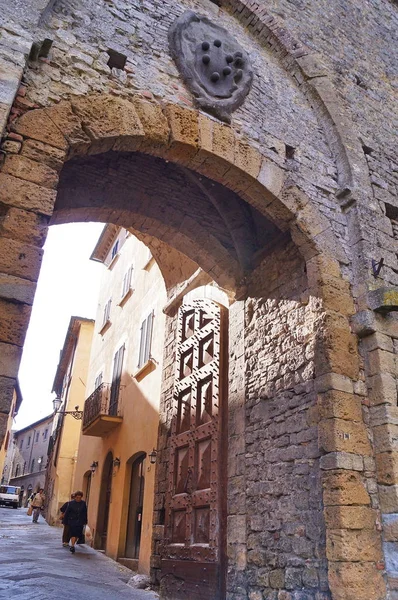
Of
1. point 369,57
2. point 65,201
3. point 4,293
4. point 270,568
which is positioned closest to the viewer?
point 4,293

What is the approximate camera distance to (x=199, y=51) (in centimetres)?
521

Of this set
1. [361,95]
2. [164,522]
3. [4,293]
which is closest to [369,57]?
[361,95]

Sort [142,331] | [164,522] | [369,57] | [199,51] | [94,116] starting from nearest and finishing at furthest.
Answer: [94,116] → [199,51] → [164,522] → [369,57] → [142,331]

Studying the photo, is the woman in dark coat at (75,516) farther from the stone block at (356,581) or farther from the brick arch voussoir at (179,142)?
the brick arch voussoir at (179,142)

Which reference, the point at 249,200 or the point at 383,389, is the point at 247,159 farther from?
the point at 383,389

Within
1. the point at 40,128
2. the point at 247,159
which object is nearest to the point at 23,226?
the point at 40,128

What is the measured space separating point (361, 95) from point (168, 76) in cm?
307

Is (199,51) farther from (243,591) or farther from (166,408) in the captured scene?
(243,591)

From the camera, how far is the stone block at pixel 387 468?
422cm

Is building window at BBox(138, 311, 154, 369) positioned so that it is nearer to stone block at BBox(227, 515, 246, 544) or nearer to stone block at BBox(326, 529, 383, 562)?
stone block at BBox(227, 515, 246, 544)

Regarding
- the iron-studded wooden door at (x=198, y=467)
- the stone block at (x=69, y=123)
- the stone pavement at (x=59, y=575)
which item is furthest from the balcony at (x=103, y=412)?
the stone block at (x=69, y=123)

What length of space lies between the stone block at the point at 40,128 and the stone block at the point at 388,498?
378 centimetres

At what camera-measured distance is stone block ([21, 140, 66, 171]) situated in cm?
379

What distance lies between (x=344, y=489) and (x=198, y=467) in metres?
2.34
